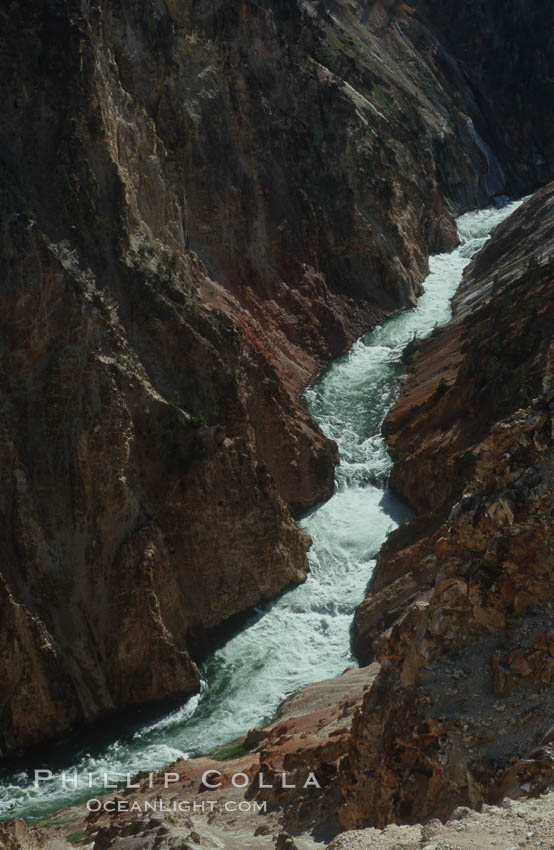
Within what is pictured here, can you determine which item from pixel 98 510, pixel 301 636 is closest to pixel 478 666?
pixel 98 510

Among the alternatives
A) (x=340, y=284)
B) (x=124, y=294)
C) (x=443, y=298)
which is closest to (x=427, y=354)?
(x=340, y=284)

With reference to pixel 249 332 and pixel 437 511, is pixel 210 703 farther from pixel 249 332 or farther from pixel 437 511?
pixel 249 332

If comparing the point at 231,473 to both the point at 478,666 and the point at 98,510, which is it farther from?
the point at 478,666

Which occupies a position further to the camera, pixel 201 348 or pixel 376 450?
pixel 376 450

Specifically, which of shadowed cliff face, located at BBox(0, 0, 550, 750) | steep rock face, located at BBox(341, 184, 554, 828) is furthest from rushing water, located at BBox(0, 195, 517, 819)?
steep rock face, located at BBox(341, 184, 554, 828)

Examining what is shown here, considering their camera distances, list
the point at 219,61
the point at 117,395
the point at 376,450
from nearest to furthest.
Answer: the point at 117,395 < the point at 376,450 < the point at 219,61

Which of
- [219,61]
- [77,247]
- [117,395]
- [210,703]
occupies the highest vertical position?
[219,61]
